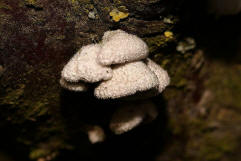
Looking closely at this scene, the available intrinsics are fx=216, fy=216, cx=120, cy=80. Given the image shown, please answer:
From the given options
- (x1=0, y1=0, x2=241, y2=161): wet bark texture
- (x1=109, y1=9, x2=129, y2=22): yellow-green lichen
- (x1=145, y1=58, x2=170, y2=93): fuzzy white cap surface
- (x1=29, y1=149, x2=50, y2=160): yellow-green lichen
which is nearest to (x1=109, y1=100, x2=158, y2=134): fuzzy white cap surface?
(x1=0, y1=0, x2=241, y2=161): wet bark texture

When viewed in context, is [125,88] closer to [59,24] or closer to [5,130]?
[59,24]

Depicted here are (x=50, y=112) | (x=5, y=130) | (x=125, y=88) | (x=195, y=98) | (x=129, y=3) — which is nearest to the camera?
(x=125, y=88)

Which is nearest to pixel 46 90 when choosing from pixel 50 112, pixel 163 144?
pixel 50 112

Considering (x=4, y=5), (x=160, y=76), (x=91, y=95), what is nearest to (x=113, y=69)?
(x=160, y=76)

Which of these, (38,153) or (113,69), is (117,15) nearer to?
(113,69)

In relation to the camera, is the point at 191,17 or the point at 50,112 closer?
the point at 191,17

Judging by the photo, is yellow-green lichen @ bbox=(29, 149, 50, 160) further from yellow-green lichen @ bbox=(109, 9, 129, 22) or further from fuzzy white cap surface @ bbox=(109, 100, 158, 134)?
yellow-green lichen @ bbox=(109, 9, 129, 22)

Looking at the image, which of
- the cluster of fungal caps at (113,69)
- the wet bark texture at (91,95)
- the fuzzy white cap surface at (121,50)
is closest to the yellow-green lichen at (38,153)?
the wet bark texture at (91,95)
